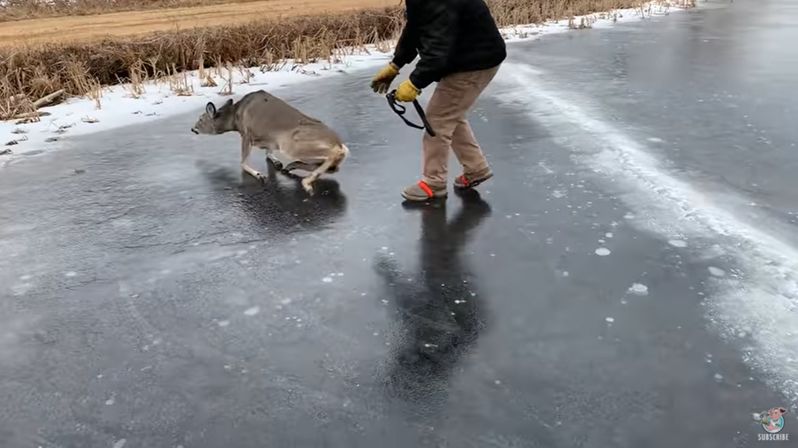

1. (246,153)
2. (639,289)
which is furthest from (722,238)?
(246,153)

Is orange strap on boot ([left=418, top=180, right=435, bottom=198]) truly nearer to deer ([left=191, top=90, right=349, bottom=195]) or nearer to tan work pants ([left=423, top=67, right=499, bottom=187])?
tan work pants ([left=423, top=67, right=499, bottom=187])

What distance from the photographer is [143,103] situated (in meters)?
10.5

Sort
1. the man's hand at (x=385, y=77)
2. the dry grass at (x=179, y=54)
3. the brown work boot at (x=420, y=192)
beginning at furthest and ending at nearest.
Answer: the dry grass at (x=179, y=54) → the man's hand at (x=385, y=77) → the brown work boot at (x=420, y=192)

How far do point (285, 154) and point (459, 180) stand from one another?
1711 millimetres

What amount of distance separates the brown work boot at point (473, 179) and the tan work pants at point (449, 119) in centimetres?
16

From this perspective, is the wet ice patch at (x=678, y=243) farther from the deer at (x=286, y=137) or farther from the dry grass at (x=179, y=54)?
the dry grass at (x=179, y=54)

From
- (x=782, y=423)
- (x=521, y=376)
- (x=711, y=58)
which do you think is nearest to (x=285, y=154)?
(x=521, y=376)

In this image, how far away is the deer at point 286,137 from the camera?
6.58 meters

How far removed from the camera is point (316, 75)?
1255 cm

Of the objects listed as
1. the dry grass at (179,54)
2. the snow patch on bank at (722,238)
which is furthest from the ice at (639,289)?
the dry grass at (179,54)

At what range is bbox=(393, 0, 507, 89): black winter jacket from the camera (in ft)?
17.9

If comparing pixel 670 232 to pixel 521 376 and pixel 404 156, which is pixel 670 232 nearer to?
pixel 521 376

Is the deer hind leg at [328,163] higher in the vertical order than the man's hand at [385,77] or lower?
lower

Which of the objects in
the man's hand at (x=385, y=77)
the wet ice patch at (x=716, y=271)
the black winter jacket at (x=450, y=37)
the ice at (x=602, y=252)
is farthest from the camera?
the man's hand at (x=385, y=77)
